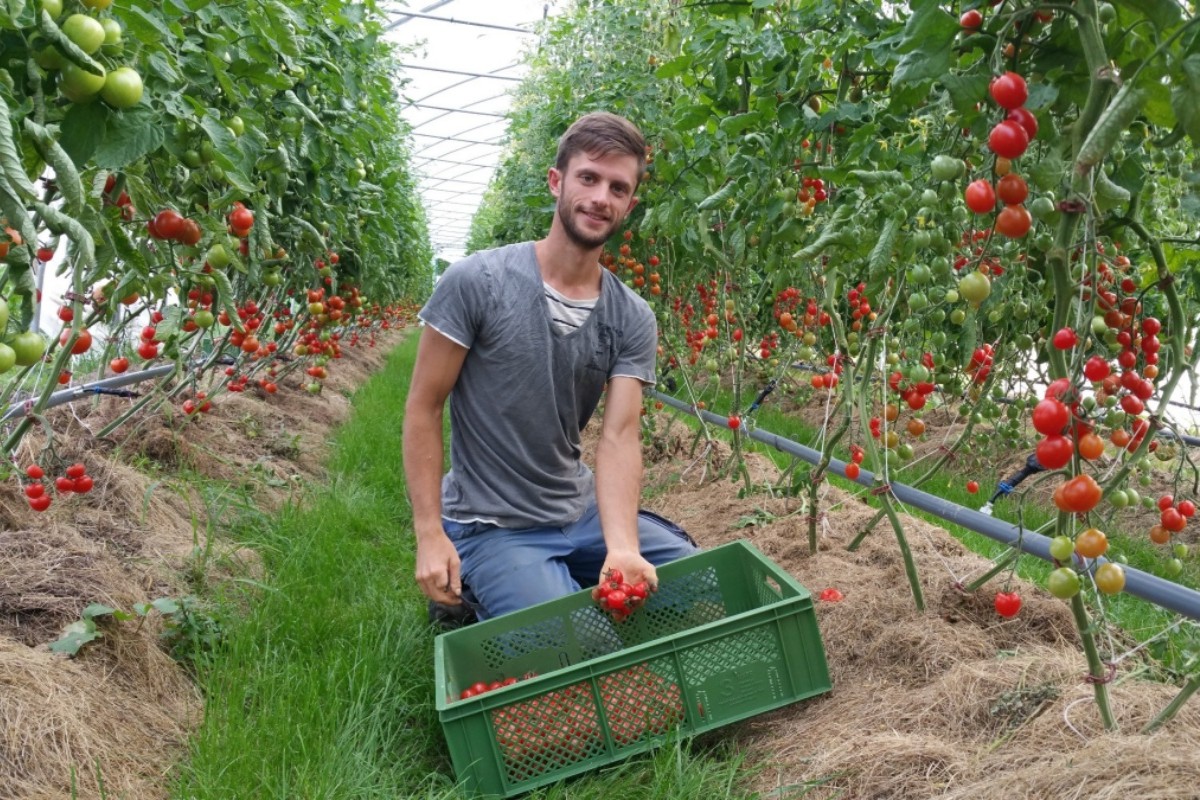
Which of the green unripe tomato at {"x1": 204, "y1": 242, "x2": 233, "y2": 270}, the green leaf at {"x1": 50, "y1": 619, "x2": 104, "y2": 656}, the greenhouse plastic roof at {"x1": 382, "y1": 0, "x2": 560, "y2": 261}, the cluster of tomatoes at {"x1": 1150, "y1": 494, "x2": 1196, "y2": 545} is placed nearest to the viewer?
the cluster of tomatoes at {"x1": 1150, "y1": 494, "x2": 1196, "y2": 545}

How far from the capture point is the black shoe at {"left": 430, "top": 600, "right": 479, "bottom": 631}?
8.30 feet

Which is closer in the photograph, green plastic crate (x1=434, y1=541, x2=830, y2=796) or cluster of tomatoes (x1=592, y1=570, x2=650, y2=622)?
green plastic crate (x1=434, y1=541, x2=830, y2=796)

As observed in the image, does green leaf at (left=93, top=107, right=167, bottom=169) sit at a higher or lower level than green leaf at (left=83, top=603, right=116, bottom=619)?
higher

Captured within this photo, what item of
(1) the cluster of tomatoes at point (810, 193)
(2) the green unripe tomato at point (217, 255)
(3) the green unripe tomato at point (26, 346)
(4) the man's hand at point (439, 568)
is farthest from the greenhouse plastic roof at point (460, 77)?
(3) the green unripe tomato at point (26, 346)

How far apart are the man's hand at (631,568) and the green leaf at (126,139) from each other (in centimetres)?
138

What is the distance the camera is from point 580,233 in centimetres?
247

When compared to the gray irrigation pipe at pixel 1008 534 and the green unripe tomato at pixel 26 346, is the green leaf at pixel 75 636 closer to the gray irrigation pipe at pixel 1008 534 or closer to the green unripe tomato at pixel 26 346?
the green unripe tomato at pixel 26 346

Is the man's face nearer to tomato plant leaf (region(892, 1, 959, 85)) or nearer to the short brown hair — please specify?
the short brown hair

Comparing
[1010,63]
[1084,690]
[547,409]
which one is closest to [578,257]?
[547,409]

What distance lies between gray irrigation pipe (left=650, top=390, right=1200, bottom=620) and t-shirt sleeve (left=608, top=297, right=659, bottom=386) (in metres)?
0.62

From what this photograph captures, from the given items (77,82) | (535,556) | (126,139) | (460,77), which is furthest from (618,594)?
(460,77)

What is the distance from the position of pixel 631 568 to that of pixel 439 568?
49cm

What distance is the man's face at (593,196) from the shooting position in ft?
8.04

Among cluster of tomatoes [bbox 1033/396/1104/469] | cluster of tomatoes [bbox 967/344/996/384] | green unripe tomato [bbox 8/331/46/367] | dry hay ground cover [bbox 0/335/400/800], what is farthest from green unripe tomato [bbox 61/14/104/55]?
cluster of tomatoes [bbox 967/344/996/384]
